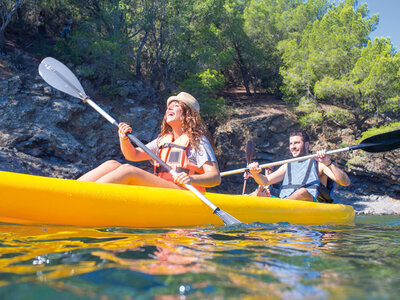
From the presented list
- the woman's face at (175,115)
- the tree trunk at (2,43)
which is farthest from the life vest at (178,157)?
the tree trunk at (2,43)

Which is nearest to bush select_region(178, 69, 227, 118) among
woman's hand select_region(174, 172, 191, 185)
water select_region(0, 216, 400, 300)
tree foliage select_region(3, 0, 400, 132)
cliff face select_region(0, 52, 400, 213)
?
tree foliage select_region(3, 0, 400, 132)

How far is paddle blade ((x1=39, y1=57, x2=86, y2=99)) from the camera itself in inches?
145

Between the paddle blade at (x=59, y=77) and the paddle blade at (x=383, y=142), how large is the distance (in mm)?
3369

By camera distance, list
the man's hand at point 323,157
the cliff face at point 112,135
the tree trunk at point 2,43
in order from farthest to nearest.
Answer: the tree trunk at point 2,43 → the cliff face at point 112,135 → the man's hand at point 323,157

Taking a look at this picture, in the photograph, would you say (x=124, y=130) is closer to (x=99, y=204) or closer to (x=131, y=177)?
(x=131, y=177)

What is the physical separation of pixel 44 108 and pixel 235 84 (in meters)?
10.9

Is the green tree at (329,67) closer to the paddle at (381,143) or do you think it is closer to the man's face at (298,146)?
the paddle at (381,143)

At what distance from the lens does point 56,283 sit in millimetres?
873

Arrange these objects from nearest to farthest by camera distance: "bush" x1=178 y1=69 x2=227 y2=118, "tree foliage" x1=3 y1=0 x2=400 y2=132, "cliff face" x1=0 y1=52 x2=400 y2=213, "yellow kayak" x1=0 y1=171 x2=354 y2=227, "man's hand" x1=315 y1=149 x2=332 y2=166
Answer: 1. "yellow kayak" x1=0 y1=171 x2=354 y2=227
2. "man's hand" x1=315 y1=149 x2=332 y2=166
3. "cliff face" x1=0 y1=52 x2=400 y2=213
4. "tree foliage" x1=3 y1=0 x2=400 y2=132
5. "bush" x1=178 y1=69 x2=227 y2=118

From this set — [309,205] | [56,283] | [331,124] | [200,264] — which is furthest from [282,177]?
[331,124]

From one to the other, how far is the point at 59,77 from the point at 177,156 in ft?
6.36

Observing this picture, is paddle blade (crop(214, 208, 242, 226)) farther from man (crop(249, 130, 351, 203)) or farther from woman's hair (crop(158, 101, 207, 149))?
man (crop(249, 130, 351, 203))

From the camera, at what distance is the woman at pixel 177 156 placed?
8.22 feet

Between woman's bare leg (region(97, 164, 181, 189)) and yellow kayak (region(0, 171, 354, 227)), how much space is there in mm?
133
